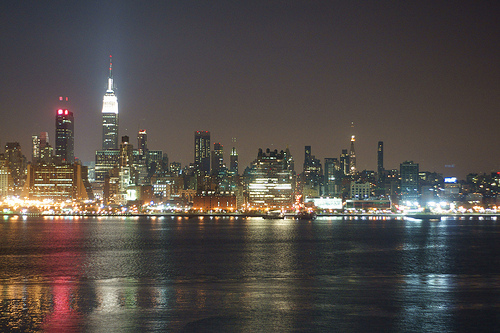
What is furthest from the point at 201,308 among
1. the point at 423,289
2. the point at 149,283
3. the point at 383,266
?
the point at 383,266

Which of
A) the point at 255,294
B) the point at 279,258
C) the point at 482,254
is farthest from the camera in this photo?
the point at 482,254

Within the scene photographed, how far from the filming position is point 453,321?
3159 cm

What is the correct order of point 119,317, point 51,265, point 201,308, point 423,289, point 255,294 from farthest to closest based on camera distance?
point 51,265
point 423,289
point 255,294
point 201,308
point 119,317

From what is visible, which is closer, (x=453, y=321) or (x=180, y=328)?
(x=180, y=328)

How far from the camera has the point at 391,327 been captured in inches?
1179

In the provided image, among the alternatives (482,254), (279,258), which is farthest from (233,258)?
(482,254)

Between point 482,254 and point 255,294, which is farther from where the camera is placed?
point 482,254

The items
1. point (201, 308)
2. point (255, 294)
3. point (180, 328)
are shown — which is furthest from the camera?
point (255, 294)

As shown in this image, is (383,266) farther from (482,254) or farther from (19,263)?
(19,263)

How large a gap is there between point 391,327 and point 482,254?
53.1m

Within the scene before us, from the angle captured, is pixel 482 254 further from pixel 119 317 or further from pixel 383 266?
pixel 119 317

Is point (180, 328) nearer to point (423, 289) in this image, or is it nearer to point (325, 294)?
point (325, 294)

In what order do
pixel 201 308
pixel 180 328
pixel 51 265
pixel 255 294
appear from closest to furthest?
pixel 180 328 → pixel 201 308 → pixel 255 294 → pixel 51 265

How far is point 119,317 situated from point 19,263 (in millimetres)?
38133
